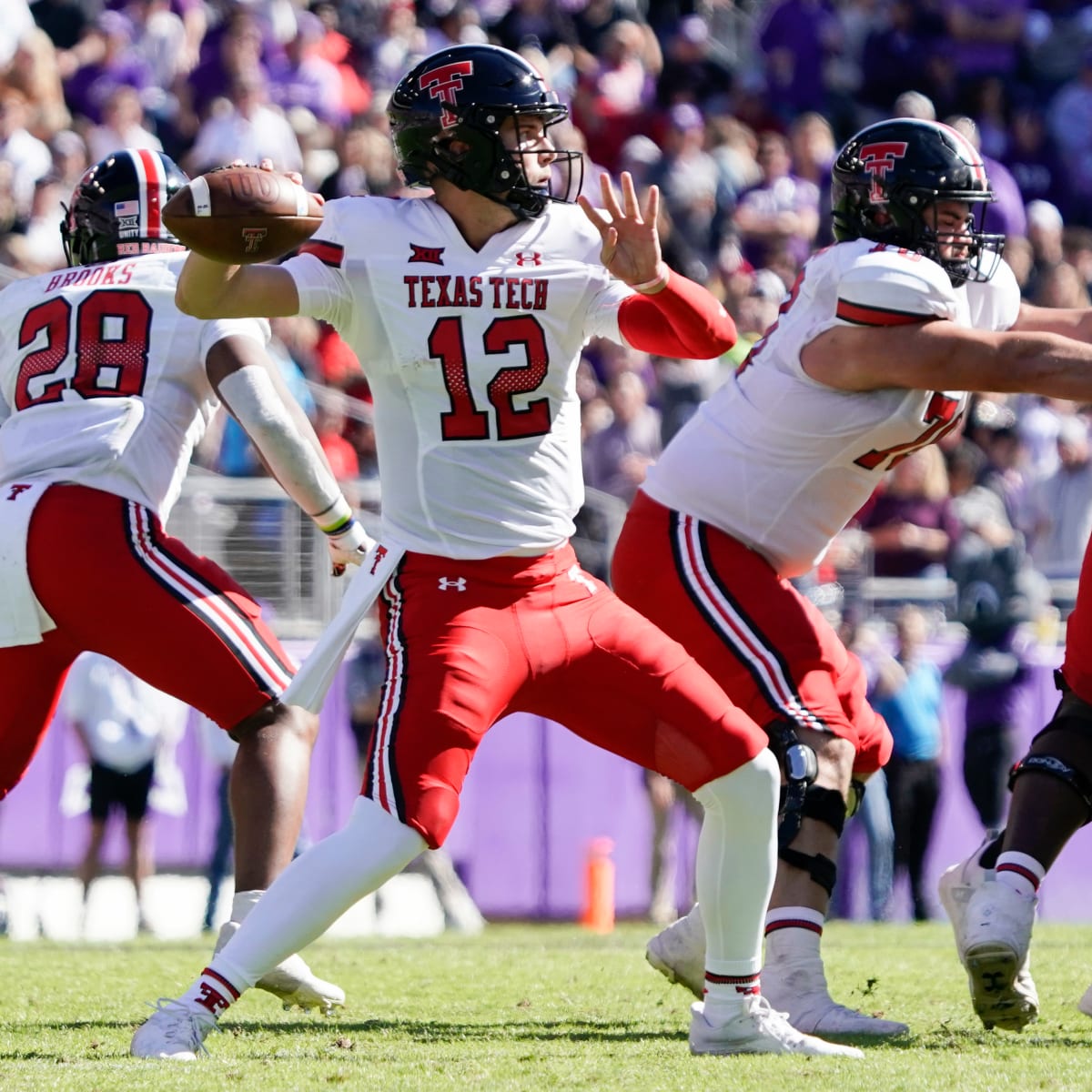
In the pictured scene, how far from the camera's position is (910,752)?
10.3 meters

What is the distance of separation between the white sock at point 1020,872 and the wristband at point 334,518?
183 centimetres

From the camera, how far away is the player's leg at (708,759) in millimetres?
4168

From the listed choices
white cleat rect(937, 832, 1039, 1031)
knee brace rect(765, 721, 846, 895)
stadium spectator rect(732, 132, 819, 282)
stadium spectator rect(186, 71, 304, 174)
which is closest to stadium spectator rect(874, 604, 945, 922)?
stadium spectator rect(732, 132, 819, 282)

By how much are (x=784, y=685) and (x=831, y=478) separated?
556 millimetres

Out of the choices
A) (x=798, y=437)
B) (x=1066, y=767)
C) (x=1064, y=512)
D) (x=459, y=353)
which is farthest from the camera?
(x=1064, y=512)

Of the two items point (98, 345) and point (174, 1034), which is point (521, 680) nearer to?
point (174, 1034)

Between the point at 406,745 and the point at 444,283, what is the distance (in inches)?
38.0

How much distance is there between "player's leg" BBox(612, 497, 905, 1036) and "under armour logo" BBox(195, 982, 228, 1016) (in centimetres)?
131

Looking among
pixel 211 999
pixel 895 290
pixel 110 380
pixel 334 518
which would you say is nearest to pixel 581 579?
pixel 895 290

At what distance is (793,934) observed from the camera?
184 inches

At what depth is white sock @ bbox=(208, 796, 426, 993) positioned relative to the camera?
397 cm

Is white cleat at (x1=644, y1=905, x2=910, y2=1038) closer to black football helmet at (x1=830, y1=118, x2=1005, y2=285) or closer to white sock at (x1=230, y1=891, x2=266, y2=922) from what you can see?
white sock at (x1=230, y1=891, x2=266, y2=922)

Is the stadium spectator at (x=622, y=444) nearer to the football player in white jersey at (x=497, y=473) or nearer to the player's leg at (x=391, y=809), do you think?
the football player in white jersey at (x=497, y=473)

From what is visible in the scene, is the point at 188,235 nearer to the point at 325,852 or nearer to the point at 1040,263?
the point at 325,852
